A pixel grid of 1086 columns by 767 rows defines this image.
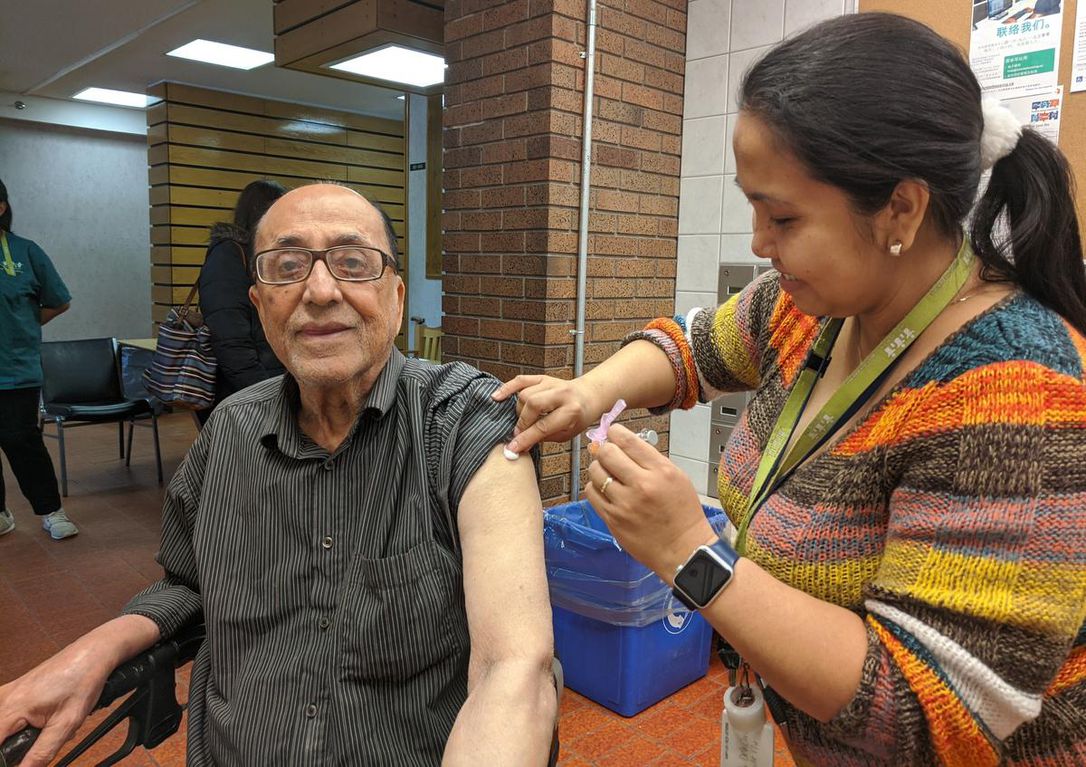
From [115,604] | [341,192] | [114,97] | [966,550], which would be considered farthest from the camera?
[114,97]

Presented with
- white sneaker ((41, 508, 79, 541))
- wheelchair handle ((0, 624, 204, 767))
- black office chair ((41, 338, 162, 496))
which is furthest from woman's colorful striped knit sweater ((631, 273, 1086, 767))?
black office chair ((41, 338, 162, 496))

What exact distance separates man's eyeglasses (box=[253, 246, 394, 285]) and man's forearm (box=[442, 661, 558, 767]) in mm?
755

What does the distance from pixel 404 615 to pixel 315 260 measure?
66 cm

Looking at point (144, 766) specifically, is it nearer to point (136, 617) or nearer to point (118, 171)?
point (136, 617)

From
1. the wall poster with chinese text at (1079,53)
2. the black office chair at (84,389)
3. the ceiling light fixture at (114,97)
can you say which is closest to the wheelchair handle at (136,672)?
the wall poster with chinese text at (1079,53)

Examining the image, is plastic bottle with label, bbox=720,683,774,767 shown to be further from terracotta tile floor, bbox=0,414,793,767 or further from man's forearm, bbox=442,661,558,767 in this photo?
terracotta tile floor, bbox=0,414,793,767

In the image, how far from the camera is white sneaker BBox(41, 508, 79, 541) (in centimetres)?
440

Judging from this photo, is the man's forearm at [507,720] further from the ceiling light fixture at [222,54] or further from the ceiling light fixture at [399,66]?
the ceiling light fixture at [222,54]

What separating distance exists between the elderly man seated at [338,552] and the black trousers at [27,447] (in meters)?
3.34

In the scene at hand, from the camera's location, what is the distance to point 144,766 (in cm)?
238

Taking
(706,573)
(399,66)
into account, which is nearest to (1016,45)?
(706,573)

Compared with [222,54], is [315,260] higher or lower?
lower

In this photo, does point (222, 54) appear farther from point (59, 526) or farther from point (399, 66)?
point (59, 526)

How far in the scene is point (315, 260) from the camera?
4.66 feet
